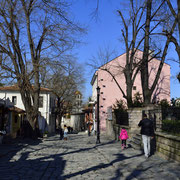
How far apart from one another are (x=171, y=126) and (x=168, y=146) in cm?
90

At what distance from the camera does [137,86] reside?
39938 mm

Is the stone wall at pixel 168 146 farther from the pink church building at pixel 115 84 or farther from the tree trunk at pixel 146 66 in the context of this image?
the pink church building at pixel 115 84

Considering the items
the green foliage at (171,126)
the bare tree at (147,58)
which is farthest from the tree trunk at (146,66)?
the green foliage at (171,126)

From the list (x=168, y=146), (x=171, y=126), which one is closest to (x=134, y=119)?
(x=171, y=126)

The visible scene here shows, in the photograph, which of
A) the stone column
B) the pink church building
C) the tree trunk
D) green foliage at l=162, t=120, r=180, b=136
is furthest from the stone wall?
the pink church building

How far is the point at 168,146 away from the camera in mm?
9453

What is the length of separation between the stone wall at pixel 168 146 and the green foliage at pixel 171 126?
0.34m

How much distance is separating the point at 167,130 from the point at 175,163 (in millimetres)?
1935

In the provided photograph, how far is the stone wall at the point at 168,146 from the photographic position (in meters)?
8.69

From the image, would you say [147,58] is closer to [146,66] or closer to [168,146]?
[146,66]

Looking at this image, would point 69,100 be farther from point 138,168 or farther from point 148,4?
point 138,168

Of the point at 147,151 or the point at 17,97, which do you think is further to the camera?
the point at 17,97

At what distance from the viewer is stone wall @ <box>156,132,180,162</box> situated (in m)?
8.69

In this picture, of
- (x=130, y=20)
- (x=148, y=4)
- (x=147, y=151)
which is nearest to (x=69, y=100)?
(x=130, y=20)
